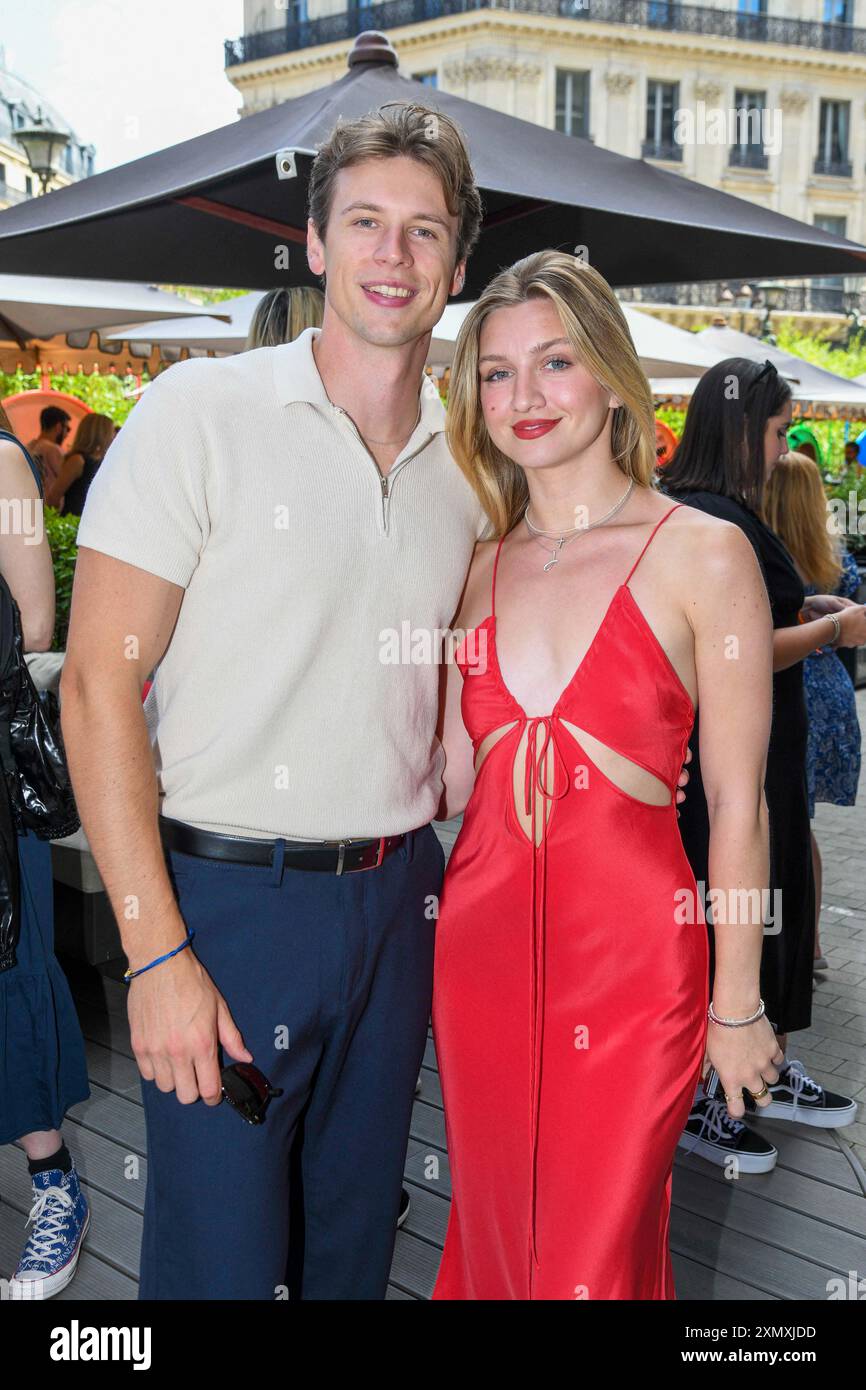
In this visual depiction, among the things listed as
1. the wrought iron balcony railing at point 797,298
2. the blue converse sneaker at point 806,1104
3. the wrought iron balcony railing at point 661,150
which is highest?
the wrought iron balcony railing at point 661,150

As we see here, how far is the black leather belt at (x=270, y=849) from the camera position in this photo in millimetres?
1956

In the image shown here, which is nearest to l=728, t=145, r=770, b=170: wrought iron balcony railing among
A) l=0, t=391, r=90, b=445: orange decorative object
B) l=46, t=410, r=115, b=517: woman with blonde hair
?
l=0, t=391, r=90, b=445: orange decorative object

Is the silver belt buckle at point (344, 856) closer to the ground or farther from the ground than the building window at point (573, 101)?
closer to the ground

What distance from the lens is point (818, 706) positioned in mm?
4781

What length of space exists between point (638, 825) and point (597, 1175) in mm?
604

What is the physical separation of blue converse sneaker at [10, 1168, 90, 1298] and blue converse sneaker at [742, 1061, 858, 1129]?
6.45 feet

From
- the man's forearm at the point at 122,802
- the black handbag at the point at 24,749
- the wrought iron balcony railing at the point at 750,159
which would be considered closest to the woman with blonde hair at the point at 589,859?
the man's forearm at the point at 122,802

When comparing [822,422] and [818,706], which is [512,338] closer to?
[818,706]

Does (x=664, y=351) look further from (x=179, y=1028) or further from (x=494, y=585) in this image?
(x=179, y=1028)

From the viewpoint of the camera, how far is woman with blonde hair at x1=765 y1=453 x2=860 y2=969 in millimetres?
4254

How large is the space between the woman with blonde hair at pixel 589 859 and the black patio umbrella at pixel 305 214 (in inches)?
60.8

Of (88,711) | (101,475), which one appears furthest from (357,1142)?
(101,475)

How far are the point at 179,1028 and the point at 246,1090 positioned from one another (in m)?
0.14

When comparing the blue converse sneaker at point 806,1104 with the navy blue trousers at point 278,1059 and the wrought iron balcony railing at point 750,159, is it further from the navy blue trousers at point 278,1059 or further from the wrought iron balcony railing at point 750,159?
the wrought iron balcony railing at point 750,159
